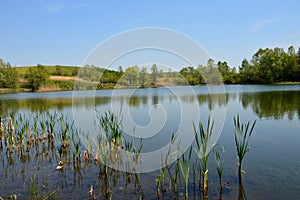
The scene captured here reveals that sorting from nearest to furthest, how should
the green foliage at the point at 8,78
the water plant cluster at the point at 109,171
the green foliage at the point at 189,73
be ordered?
1. the water plant cluster at the point at 109,171
2. the green foliage at the point at 189,73
3. the green foliage at the point at 8,78

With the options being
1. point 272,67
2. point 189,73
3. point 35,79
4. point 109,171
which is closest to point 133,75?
point 189,73

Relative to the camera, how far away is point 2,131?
27.1ft

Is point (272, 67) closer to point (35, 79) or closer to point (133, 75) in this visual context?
point (35, 79)

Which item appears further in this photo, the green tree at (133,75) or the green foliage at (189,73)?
the green tree at (133,75)

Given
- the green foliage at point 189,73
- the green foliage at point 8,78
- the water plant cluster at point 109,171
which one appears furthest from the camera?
the green foliage at point 8,78

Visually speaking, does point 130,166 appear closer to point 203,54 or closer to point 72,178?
point 72,178

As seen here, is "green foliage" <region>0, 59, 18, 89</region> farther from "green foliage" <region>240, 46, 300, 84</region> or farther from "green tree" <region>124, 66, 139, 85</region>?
"green foliage" <region>240, 46, 300, 84</region>

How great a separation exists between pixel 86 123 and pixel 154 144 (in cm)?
341

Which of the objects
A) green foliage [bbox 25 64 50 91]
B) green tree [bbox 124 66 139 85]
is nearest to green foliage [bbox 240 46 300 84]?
green foliage [bbox 25 64 50 91]

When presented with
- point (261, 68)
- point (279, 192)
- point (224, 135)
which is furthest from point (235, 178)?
point (261, 68)

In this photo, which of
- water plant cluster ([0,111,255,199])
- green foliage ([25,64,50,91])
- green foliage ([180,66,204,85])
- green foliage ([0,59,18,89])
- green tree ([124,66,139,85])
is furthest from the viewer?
green foliage ([25,64,50,91])

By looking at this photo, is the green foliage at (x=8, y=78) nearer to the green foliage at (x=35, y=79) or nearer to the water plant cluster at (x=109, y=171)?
the green foliage at (x=35, y=79)

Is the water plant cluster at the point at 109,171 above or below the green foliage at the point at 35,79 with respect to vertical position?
below

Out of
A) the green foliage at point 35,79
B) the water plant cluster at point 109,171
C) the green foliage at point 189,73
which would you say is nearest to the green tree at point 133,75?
the green foliage at point 189,73
